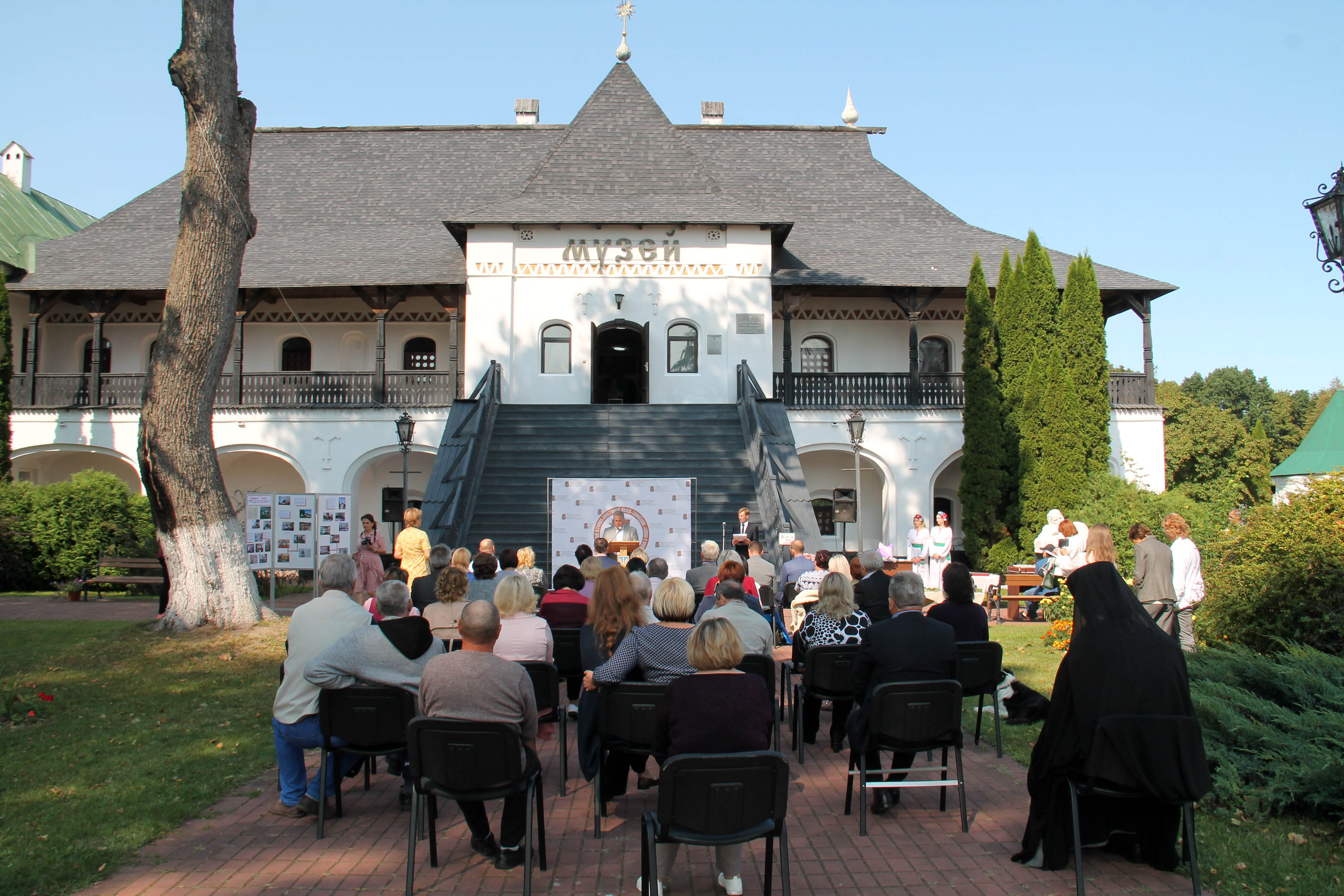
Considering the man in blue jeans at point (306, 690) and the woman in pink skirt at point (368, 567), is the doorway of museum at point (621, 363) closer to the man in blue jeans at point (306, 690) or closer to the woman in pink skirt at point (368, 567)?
the woman in pink skirt at point (368, 567)

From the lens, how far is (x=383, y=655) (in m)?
5.29

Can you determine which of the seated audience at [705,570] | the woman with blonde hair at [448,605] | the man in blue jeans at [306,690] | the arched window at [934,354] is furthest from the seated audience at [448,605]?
the arched window at [934,354]

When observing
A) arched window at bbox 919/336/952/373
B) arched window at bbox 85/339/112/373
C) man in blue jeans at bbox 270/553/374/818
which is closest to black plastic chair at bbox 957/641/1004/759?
man in blue jeans at bbox 270/553/374/818

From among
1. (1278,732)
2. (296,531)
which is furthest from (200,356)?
(1278,732)

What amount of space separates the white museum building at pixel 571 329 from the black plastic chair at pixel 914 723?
1188cm

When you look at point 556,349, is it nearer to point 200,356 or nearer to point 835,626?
point 200,356

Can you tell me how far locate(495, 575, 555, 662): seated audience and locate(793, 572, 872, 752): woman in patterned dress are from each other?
184 cm

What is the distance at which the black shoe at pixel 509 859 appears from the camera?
470cm

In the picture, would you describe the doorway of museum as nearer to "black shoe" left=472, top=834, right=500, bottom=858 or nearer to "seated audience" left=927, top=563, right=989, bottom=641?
"seated audience" left=927, top=563, right=989, bottom=641

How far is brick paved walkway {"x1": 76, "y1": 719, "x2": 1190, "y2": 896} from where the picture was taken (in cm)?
449

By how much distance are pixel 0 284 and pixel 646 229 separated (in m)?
15.0

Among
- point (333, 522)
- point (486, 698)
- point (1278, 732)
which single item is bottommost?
point (1278, 732)

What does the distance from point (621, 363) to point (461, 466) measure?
10163 mm

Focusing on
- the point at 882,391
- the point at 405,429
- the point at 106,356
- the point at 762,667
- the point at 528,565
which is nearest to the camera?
the point at 762,667
